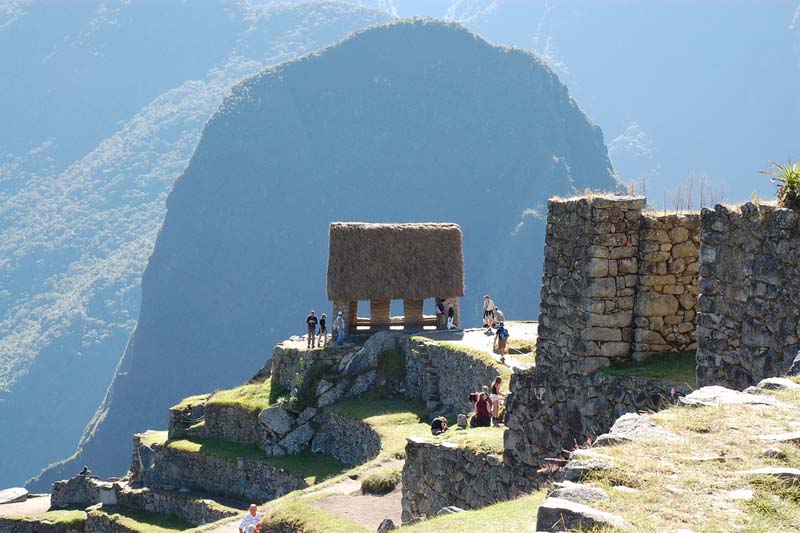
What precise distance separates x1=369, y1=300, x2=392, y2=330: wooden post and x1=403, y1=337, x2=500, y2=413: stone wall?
13.9ft

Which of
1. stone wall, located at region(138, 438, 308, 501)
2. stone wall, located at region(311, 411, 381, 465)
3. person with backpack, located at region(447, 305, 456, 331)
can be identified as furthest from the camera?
person with backpack, located at region(447, 305, 456, 331)

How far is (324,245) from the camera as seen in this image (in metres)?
185

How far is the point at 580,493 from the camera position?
6.56 m

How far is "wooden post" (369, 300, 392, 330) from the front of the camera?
36312 mm

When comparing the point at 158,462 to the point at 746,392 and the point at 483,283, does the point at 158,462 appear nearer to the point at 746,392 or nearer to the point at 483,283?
the point at 746,392

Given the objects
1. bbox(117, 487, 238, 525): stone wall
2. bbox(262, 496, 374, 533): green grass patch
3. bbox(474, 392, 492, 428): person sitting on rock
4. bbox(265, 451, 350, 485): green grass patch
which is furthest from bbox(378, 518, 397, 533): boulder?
bbox(117, 487, 238, 525): stone wall

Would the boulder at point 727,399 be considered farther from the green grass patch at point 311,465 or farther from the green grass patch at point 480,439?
the green grass patch at point 311,465

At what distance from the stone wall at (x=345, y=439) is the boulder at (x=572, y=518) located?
66.4ft

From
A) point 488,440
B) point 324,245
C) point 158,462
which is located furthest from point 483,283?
point 488,440

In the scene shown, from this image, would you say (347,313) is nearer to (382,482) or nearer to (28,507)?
(28,507)

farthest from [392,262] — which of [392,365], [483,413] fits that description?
[483,413]

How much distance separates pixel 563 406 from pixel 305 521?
7.10 metres

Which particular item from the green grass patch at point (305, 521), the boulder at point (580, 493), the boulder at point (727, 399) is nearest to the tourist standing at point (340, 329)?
the green grass patch at point (305, 521)

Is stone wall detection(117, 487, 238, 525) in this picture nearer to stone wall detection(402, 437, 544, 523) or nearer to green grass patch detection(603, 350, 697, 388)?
stone wall detection(402, 437, 544, 523)
